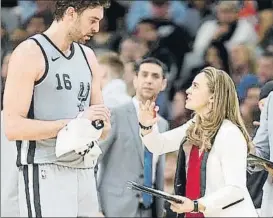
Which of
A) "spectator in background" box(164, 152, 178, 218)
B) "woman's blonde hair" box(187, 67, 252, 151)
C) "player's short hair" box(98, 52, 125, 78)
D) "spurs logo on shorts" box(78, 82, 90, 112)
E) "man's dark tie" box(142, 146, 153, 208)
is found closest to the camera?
"woman's blonde hair" box(187, 67, 252, 151)

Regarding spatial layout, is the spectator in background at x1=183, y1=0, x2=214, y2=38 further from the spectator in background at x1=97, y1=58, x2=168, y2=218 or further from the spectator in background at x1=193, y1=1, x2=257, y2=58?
the spectator in background at x1=97, y1=58, x2=168, y2=218

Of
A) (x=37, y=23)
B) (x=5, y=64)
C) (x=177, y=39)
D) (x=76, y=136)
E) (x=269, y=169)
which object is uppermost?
(x=177, y=39)

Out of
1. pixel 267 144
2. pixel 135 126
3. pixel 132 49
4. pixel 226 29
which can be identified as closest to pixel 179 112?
pixel 135 126

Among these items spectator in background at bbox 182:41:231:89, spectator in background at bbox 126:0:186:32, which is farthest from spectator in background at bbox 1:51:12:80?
spectator in background at bbox 126:0:186:32

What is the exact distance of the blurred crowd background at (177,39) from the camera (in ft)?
15.4

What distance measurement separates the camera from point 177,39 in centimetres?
679

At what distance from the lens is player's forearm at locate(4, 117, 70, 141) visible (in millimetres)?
3648

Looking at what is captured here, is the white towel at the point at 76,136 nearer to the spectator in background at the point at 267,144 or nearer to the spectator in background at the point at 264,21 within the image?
the spectator in background at the point at 267,144

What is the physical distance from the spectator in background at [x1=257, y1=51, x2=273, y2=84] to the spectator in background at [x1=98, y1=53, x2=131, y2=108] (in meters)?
0.64

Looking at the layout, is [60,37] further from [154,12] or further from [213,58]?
[154,12]

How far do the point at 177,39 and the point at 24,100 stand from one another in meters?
3.24

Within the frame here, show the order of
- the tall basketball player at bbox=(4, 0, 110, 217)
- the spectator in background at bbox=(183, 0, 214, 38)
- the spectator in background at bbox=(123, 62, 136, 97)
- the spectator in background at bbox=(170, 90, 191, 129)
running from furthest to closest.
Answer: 1. the spectator in background at bbox=(183, 0, 214, 38)
2. the spectator in background at bbox=(123, 62, 136, 97)
3. the spectator in background at bbox=(170, 90, 191, 129)
4. the tall basketball player at bbox=(4, 0, 110, 217)

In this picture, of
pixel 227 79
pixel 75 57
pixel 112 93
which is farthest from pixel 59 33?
pixel 112 93

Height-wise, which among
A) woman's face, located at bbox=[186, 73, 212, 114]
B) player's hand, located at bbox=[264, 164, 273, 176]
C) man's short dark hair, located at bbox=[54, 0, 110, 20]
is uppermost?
man's short dark hair, located at bbox=[54, 0, 110, 20]
